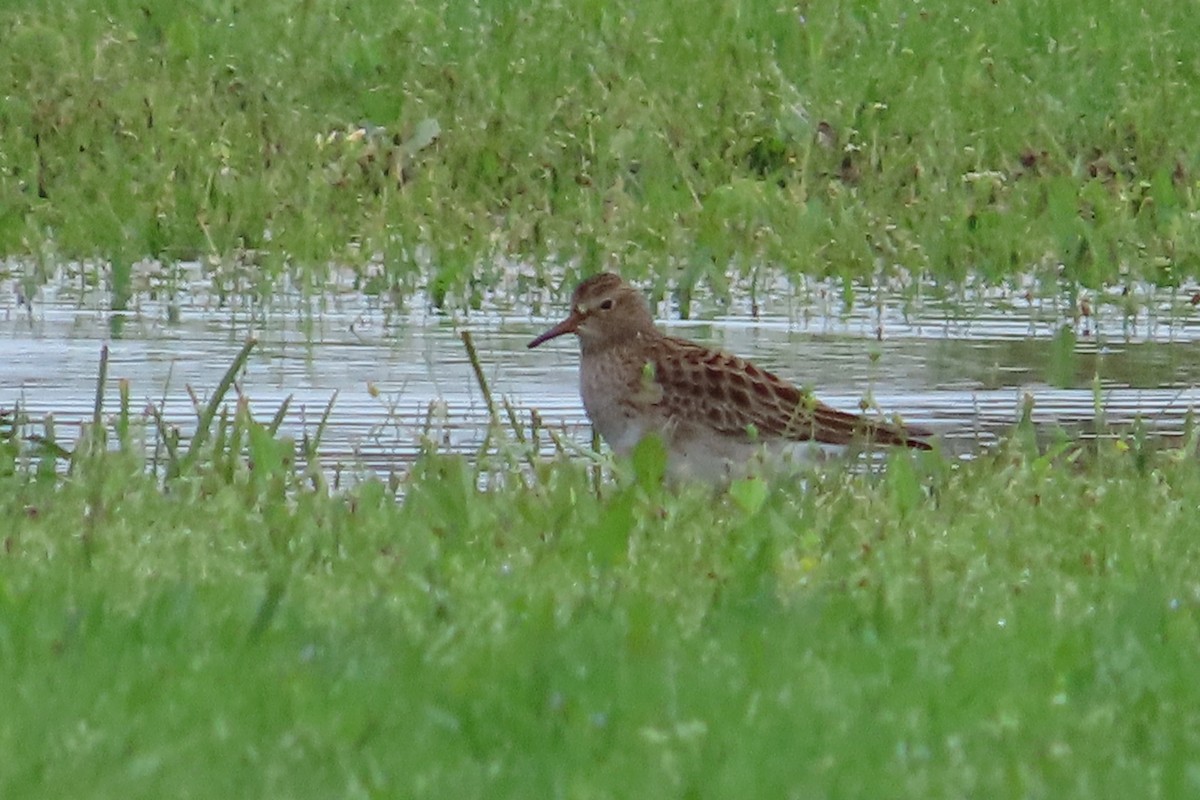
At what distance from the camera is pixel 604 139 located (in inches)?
549

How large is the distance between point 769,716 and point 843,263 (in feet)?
24.1

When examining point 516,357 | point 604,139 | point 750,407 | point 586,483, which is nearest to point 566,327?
point 516,357

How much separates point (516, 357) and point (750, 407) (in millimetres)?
1935

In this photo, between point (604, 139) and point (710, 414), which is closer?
point (710, 414)

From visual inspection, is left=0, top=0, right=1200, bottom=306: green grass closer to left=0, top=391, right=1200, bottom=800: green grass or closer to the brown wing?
the brown wing

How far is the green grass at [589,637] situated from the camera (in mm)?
5016

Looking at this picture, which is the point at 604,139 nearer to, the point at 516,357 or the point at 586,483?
the point at 516,357

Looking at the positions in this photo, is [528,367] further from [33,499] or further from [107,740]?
[107,740]

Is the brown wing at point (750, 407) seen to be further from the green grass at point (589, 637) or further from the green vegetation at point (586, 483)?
the green grass at point (589, 637)

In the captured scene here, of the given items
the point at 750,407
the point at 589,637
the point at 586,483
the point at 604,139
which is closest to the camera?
the point at 589,637

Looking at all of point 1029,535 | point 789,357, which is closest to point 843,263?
point 789,357

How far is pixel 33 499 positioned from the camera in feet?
25.0

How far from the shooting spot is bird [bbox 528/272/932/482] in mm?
9031

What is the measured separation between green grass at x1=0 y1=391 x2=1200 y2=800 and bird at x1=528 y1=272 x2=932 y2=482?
36.5 inches
